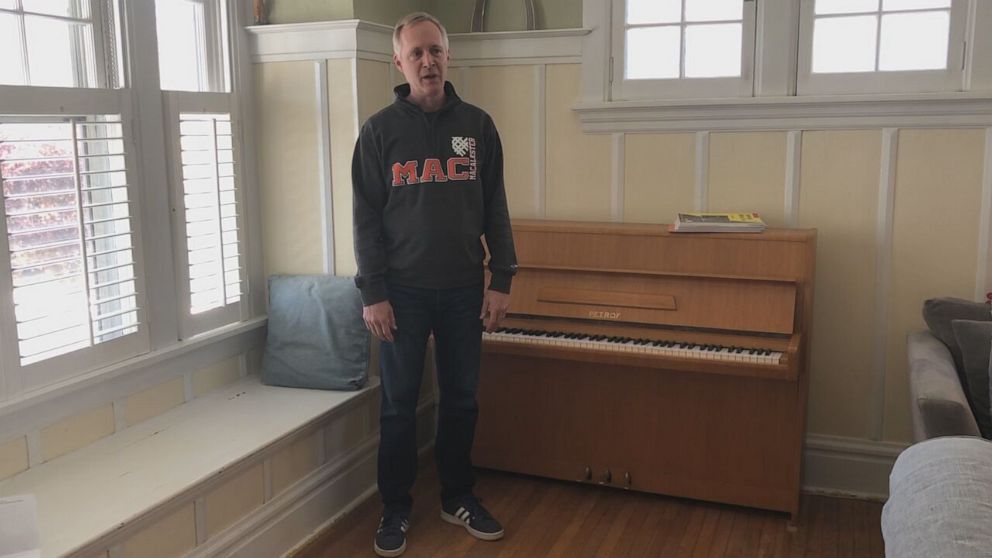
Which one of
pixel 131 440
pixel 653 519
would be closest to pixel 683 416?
pixel 653 519

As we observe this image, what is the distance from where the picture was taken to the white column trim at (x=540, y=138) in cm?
357

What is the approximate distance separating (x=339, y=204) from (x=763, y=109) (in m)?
1.59

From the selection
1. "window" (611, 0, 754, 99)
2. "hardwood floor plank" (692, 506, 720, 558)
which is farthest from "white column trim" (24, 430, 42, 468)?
"window" (611, 0, 754, 99)

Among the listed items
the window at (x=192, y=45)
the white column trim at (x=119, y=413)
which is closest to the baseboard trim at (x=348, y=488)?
the white column trim at (x=119, y=413)

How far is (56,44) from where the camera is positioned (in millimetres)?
2525

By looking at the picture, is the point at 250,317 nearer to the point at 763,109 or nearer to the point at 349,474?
the point at 349,474

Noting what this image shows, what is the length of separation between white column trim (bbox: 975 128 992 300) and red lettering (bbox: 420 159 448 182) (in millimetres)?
1848

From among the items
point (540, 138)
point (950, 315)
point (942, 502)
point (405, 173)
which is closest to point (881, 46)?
point (950, 315)

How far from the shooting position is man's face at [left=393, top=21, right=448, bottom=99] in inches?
105

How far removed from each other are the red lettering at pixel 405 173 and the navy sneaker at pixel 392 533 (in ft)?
3.54

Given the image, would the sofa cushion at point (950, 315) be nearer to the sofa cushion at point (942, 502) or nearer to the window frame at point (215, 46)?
the sofa cushion at point (942, 502)

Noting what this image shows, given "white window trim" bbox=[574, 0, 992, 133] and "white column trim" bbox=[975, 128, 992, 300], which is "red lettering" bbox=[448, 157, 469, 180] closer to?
"white window trim" bbox=[574, 0, 992, 133]

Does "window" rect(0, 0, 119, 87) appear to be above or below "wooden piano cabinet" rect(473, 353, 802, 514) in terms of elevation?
above

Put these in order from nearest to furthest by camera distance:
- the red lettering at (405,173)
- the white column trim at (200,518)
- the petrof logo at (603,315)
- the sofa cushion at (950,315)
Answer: the white column trim at (200,518)
the red lettering at (405,173)
the sofa cushion at (950,315)
the petrof logo at (603,315)
